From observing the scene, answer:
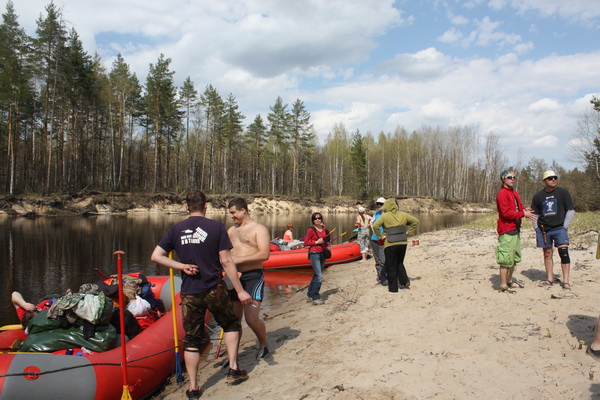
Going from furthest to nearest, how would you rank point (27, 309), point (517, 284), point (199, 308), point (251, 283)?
1. point (517, 284)
2. point (27, 309)
3. point (251, 283)
4. point (199, 308)

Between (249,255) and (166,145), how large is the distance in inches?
1747

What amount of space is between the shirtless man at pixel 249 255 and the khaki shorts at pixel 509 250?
362cm

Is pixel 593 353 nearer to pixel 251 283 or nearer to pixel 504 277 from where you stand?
pixel 504 277

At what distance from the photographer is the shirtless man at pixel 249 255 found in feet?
14.4

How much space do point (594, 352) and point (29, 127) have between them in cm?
4664

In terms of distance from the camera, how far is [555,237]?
18.8 feet

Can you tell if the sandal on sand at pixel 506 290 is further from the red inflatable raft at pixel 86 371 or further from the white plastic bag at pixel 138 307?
the white plastic bag at pixel 138 307

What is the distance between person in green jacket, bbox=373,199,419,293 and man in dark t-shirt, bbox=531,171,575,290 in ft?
6.36

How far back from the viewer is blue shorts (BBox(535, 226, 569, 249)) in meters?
5.65

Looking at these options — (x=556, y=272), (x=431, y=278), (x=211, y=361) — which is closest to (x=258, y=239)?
(x=211, y=361)

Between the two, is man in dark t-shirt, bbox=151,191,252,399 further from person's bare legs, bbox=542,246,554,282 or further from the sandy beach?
person's bare legs, bbox=542,246,554,282

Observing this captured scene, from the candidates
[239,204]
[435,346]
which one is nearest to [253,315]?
[239,204]

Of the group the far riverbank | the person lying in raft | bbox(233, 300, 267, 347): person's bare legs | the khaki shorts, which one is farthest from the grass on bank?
the far riverbank

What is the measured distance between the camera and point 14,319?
746cm
